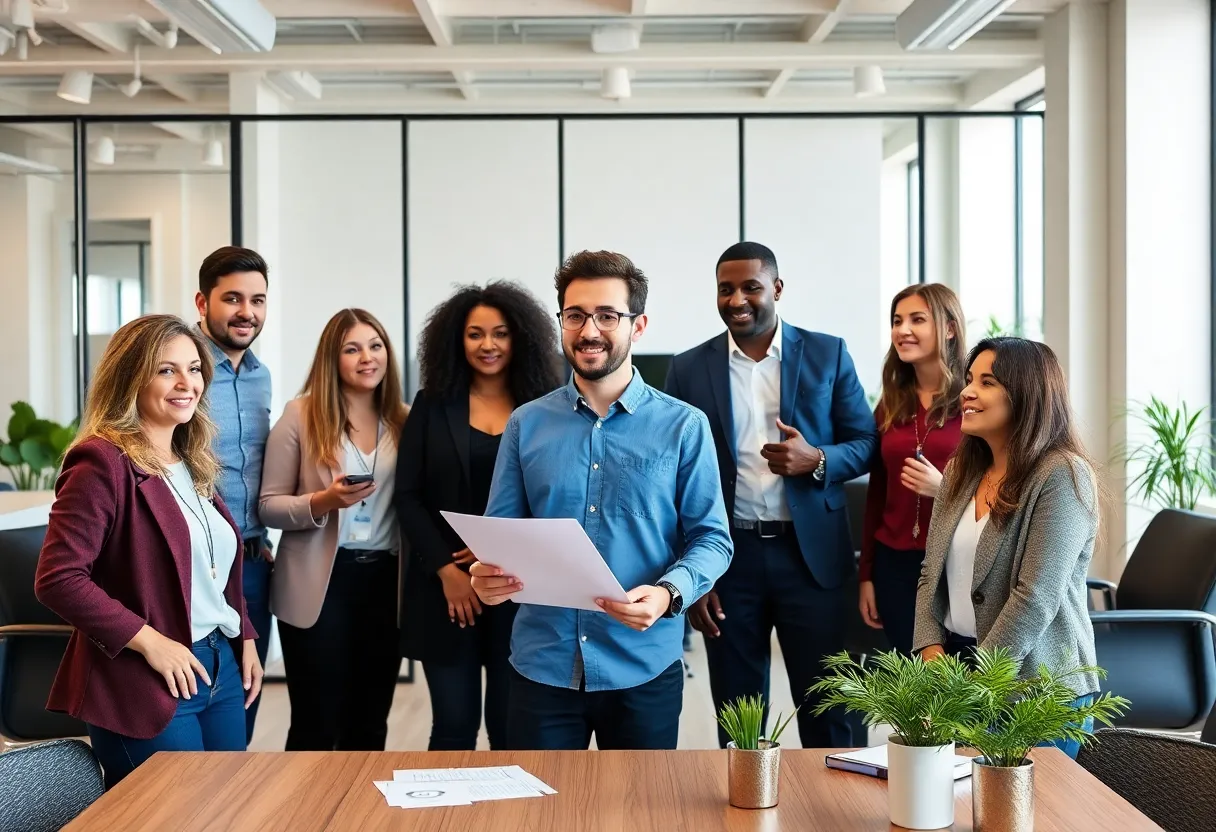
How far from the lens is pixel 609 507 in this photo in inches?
94.4

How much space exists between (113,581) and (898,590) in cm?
200

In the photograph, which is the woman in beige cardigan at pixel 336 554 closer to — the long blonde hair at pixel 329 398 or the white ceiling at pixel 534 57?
the long blonde hair at pixel 329 398

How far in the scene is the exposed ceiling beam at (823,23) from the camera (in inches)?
227

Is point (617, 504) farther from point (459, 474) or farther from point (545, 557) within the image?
point (459, 474)

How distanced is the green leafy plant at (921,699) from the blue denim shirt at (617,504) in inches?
27.2

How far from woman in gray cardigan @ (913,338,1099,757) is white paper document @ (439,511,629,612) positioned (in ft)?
2.73

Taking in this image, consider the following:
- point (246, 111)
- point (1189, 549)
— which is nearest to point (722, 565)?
point (1189, 549)

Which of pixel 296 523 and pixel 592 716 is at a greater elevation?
pixel 296 523

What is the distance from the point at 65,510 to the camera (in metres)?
2.20

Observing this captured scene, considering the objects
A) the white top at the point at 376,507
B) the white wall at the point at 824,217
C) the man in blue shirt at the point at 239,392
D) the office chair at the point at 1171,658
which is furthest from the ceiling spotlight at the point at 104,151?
the office chair at the point at 1171,658

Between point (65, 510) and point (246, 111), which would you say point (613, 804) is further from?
point (246, 111)

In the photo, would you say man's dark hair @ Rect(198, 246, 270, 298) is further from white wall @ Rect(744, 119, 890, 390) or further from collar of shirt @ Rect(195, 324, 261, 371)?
white wall @ Rect(744, 119, 890, 390)

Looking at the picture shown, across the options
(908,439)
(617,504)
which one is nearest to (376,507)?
(617,504)

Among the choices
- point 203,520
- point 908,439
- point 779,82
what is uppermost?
point 779,82
